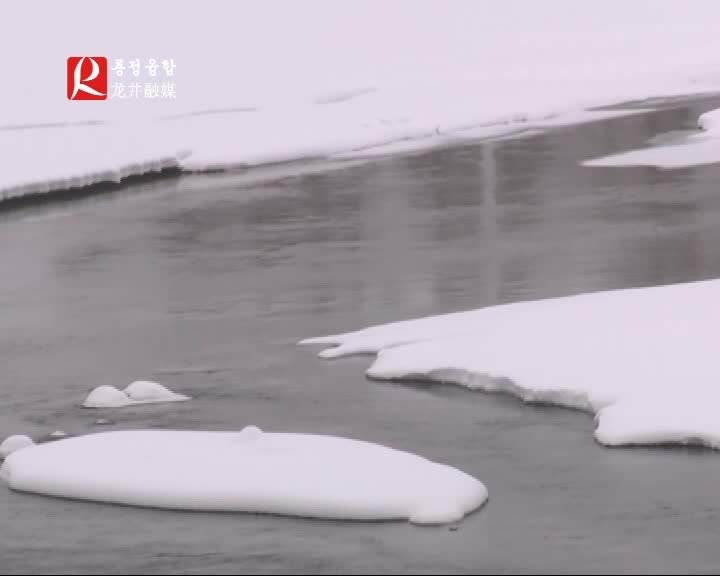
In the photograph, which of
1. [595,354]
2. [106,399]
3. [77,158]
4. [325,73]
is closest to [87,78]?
[325,73]

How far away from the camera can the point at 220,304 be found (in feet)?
55.9

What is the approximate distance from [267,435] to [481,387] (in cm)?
217

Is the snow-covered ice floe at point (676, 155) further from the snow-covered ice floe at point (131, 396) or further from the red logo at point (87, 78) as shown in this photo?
the red logo at point (87, 78)

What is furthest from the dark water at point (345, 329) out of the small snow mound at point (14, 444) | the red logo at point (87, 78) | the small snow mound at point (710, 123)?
the red logo at point (87, 78)

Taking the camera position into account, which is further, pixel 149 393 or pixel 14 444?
pixel 149 393

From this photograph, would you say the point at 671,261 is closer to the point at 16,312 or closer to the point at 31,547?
the point at 16,312

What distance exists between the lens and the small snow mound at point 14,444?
10.9 metres

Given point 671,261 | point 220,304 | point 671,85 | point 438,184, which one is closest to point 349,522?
point 220,304

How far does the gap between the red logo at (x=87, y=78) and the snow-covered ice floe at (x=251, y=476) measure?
47.1m

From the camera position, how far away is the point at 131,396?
1248 centimetres

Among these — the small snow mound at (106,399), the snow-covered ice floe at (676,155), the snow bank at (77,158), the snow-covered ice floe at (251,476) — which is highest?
the snow bank at (77,158)

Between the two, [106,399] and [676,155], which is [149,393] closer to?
[106,399]

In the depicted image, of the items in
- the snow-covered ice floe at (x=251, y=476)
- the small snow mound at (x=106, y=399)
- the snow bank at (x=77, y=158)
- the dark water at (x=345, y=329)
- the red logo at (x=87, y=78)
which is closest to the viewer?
the dark water at (x=345, y=329)

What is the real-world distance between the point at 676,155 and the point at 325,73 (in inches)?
1438
